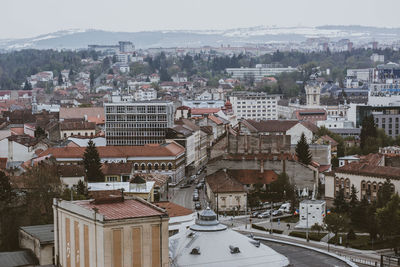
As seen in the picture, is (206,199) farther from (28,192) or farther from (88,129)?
(88,129)

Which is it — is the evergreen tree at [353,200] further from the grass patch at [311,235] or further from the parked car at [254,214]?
the parked car at [254,214]

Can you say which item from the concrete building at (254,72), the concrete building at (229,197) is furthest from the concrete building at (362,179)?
the concrete building at (254,72)

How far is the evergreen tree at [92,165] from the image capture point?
163 ft

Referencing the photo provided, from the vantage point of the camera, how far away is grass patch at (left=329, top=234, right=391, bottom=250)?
37.7 metres

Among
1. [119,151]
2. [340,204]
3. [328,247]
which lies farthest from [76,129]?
[328,247]

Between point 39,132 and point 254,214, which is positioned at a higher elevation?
point 39,132

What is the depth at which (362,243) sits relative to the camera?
3834cm

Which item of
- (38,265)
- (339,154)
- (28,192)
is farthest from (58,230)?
(339,154)

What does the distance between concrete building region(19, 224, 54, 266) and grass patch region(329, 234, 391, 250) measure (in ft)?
46.8

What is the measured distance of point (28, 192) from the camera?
137 feet

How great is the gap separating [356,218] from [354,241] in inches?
128

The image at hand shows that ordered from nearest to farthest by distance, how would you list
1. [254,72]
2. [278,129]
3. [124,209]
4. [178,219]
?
[124,209], [178,219], [278,129], [254,72]

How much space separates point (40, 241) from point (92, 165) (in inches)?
844

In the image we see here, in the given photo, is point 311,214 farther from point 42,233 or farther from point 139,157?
point 139,157
